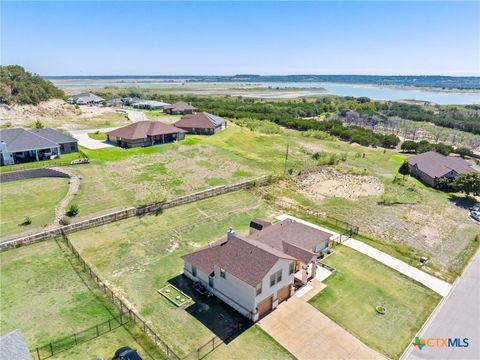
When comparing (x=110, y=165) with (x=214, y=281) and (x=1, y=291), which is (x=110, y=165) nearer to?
(x=1, y=291)

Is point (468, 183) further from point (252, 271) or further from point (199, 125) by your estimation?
point (199, 125)

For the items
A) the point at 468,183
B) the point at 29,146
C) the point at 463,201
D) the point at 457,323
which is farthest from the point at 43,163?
the point at 468,183

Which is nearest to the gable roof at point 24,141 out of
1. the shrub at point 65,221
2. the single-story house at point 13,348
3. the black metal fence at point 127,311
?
the shrub at point 65,221

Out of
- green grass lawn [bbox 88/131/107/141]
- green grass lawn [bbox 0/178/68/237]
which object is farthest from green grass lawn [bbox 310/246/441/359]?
green grass lawn [bbox 88/131/107/141]

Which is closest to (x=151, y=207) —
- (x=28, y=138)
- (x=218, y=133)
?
(x=28, y=138)

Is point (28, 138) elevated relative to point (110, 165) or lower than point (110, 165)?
elevated

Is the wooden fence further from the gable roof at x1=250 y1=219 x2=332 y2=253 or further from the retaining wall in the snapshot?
the retaining wall

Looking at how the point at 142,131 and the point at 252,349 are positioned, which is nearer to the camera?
the point at 252,349
